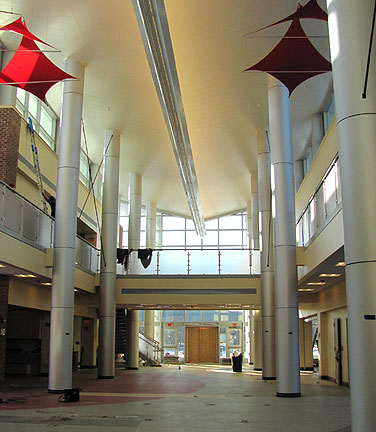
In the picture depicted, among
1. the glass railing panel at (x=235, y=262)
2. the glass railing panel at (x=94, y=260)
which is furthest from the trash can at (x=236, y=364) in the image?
the glass railing panel at (x=94, y=260)

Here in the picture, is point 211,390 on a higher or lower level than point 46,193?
lower

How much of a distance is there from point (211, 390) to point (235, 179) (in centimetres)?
1327

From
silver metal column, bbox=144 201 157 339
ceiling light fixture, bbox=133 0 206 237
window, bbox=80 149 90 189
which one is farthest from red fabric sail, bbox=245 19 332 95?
silver metal column, bbox=144 201 157 339

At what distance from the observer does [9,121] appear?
15656 mm

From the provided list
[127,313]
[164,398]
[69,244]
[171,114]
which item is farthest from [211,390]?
[127,313]

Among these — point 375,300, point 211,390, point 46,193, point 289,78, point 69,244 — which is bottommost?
point 211,390

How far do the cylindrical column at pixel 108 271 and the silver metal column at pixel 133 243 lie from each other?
4901 mm

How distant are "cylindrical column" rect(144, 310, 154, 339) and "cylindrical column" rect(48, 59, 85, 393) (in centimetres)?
1563

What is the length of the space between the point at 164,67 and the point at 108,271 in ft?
30.1

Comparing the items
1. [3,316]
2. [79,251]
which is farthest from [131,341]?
[3,316]

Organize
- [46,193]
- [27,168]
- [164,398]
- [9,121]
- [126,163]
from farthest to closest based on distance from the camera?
[126,163]
[46,193]
[27,168]
[9,121]
[164,398]

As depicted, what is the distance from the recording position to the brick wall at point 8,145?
15467 mm

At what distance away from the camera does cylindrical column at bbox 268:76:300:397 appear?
12953 millimetres

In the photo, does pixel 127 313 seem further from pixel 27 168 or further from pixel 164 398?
pixel 164 398
